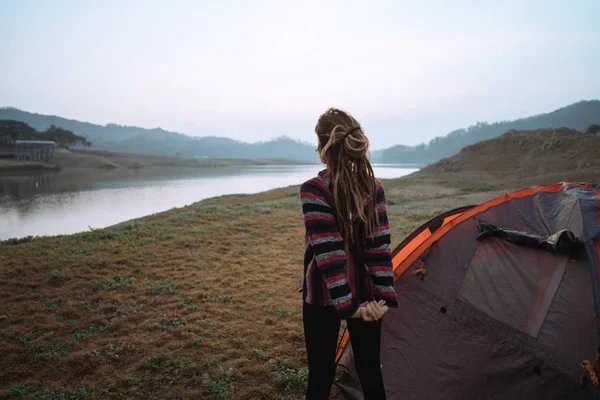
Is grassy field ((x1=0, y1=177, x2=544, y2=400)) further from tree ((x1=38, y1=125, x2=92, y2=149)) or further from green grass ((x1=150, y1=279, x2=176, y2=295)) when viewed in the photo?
tree ((x1=38, y1=125, x2=92, y2=149))

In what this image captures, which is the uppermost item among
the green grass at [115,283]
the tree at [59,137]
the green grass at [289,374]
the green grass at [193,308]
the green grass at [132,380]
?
the tree at [59,137]

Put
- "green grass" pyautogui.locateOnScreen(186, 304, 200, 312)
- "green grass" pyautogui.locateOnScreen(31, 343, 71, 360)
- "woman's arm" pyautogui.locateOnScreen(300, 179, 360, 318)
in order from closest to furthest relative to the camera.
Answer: "woman's arm" pyautogui.locateOnScreen(300, 179, 360, 318)
"green grass" pyautogui.locateOnScreen(31, 343, 71, 360)
"green grass" pyautogui.locateOnScreen(186, 304, 200, 312)

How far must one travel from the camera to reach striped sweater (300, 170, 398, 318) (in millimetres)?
1703

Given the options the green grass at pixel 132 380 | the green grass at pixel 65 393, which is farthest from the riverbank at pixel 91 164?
the green grass at pixel 132 380

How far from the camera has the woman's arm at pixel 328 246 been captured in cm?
170

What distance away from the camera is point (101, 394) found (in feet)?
9.83

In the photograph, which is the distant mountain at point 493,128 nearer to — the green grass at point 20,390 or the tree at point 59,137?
the tree at point 59,137

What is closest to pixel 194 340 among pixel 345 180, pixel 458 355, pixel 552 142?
pixel 458 355

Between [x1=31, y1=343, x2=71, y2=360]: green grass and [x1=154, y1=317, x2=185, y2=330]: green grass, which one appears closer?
[x1=31, y1=343, x2=71, y2=360]: green grass

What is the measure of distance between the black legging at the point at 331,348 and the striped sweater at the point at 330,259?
10cm

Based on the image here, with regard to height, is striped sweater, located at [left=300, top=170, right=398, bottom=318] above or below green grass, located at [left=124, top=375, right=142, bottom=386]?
above

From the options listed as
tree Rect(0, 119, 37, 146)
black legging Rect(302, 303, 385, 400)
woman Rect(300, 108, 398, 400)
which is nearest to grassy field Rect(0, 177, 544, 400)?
black legging Rect(302, 303, 385, 400)

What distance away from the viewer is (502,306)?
8.00ft

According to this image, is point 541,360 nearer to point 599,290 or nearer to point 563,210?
point 599,290
